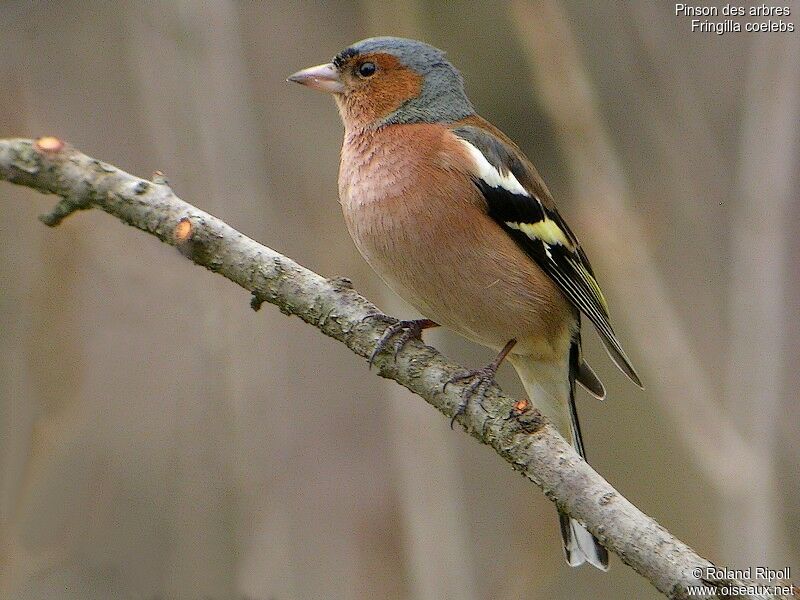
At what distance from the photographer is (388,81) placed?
420 cm

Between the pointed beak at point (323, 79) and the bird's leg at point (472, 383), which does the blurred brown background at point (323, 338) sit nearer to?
the pointed beak at point (323, 79)

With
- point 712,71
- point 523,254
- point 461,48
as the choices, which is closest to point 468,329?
point 523,254

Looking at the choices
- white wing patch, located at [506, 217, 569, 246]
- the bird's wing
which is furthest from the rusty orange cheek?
white wing patch, located at [506, 217, 569, 246]

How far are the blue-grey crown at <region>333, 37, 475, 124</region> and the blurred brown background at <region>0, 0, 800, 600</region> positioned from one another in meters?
0.44

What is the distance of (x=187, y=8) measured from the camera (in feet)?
13.8

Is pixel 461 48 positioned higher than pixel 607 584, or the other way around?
pixel 461 48

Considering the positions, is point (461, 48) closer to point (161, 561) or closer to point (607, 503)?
point (161, 561)

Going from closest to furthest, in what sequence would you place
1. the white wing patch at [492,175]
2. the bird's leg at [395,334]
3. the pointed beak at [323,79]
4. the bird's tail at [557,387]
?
1. the bird's leg at [395,334]
2. the white wing patch at [492,175]
3. the bird's tail at [557,387]
4. the pointed beak at [323,79]

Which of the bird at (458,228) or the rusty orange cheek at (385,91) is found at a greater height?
the rusty orange cheek at (385,91)

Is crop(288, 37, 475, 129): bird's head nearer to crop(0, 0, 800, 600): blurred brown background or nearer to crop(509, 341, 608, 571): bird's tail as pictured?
crop(0, 0, 800, 600): blurred brown background

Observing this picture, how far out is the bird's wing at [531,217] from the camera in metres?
3.74

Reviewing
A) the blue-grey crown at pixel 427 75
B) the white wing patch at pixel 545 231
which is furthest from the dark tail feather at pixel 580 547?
the blue-grey crown at pixel 427 75

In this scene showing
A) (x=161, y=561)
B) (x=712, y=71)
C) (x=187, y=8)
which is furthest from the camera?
(x=712, y=71)

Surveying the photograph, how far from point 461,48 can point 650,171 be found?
65.4 inches
